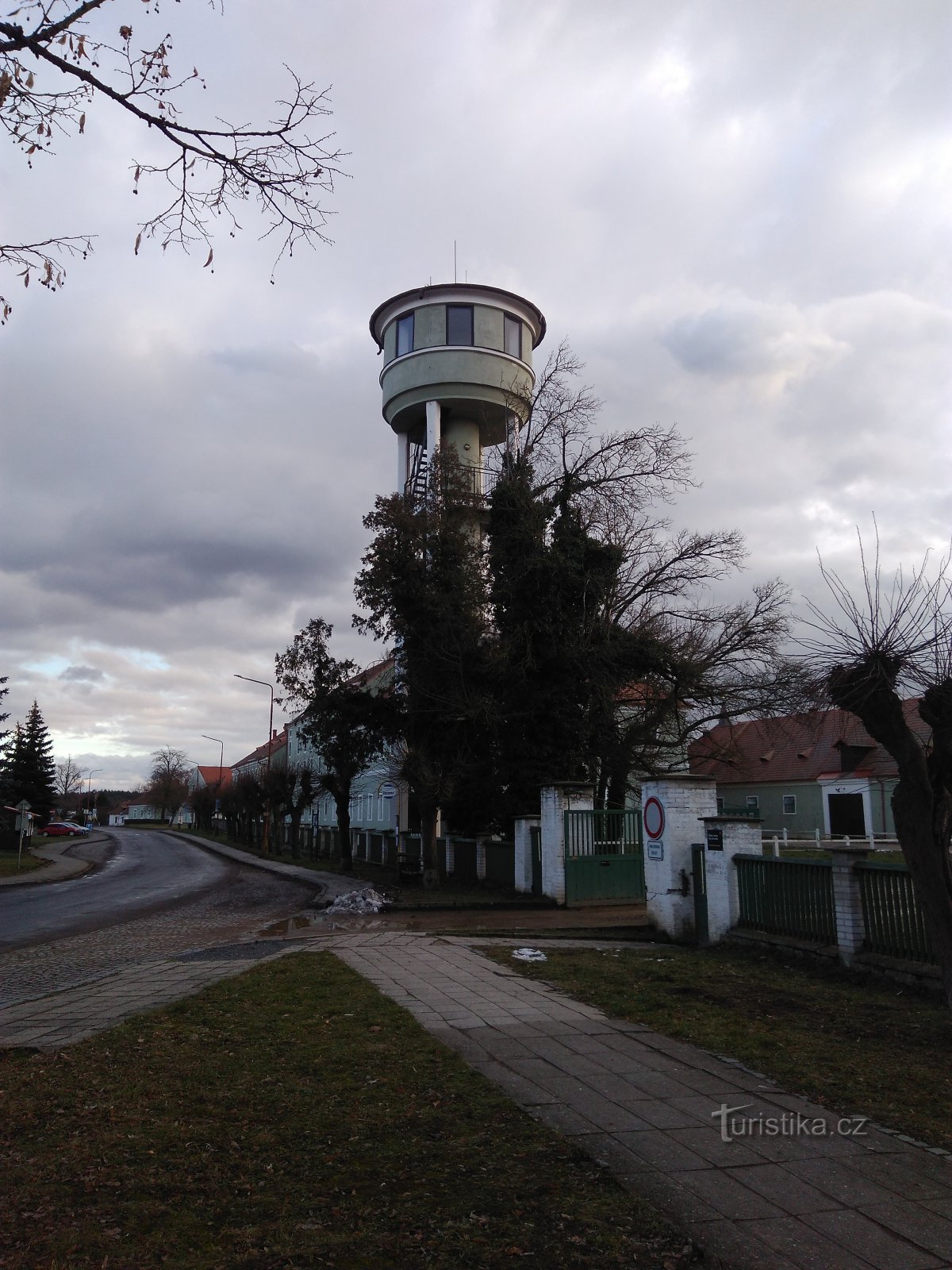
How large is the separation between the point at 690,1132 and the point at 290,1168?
1970mm

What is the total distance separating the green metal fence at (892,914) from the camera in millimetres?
8867

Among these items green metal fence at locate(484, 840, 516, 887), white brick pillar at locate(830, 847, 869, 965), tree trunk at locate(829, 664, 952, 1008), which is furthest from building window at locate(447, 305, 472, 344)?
tree trunk at locate(829, 664, 952, 1008)

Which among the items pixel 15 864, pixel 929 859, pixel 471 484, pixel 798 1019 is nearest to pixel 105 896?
pixel 471 484

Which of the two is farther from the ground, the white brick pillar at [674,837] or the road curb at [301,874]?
the white brick pillar at [674,837]

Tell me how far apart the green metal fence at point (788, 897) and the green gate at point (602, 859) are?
264 inches

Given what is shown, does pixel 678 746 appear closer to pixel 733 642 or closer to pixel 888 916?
pixel 733 642

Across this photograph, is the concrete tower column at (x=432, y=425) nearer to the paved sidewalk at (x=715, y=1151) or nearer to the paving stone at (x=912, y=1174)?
the paved sidewalk at (x=715, y=1151)

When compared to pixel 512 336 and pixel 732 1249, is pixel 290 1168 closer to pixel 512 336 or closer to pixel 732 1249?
pixel 732 1249

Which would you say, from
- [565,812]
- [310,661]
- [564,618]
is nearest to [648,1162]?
[565,812]

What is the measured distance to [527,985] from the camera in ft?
29.7

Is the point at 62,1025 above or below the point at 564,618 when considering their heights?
below

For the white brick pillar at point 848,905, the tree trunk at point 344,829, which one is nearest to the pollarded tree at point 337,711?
the tree trunk at point 344,829

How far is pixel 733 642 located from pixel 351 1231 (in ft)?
84.9

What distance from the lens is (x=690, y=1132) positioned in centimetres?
467
